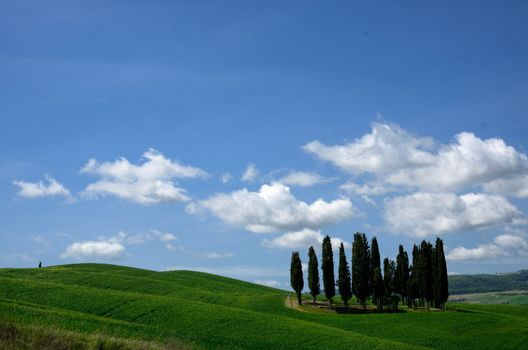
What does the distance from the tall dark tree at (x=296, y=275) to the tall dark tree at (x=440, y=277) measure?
25.4 metres

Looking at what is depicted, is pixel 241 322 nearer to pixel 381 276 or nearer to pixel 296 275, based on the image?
pixel 296 275

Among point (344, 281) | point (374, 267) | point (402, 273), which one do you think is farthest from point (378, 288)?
point (402, 273)

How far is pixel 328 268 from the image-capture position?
9062cm

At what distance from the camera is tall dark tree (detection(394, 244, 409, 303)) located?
346 feet

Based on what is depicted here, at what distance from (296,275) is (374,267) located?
1671 cm

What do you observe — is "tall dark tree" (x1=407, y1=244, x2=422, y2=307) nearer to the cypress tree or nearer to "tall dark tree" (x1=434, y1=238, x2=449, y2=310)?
"tall dark tree" (x1=434, y1=238, x2=449, y2=310)

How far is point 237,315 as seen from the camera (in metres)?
59.7

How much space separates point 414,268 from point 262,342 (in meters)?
60.9

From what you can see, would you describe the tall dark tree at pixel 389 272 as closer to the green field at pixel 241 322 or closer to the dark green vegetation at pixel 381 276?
the dark green vegetation at pixel 381 276

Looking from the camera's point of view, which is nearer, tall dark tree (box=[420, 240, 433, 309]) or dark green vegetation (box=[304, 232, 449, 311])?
dark green vegetation (box=[304, 232, 449, 311])

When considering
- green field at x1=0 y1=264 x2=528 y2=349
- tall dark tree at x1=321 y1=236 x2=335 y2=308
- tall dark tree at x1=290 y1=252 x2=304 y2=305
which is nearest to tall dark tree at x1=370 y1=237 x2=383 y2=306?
tall dark tree at x1=321 y1=236 x2=335 y2=308

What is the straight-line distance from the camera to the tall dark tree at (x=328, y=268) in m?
88.2

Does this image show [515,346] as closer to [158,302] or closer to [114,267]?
[158,302]

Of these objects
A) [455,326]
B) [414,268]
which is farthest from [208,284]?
[455,326]
